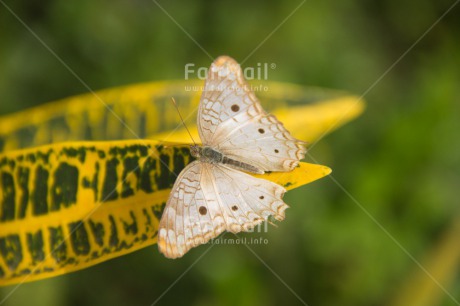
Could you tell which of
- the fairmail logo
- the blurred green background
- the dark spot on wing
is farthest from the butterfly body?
the fairmail logo

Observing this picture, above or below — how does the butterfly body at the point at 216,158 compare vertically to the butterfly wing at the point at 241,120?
below

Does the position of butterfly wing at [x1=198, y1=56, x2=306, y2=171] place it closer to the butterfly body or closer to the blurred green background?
the butterfly body

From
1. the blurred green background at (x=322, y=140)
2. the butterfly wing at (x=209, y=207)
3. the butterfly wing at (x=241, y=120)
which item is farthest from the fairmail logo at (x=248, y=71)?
the butterfly wing at (x=209, y=207)

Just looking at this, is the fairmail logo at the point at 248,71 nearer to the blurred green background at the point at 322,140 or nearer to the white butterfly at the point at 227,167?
the blurred green background at the point at 322,140

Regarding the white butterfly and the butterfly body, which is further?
the butterfly body

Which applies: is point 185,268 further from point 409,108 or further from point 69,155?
point 69,155

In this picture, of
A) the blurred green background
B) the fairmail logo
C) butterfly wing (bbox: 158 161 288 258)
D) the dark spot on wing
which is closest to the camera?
butterfly wing (bbox: 158 161 288 258)
